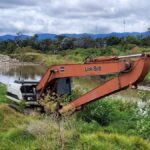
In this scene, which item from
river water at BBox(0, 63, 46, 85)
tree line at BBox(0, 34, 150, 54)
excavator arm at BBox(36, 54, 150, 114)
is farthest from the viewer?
tree line at BBox(0, 34, 150, 54)

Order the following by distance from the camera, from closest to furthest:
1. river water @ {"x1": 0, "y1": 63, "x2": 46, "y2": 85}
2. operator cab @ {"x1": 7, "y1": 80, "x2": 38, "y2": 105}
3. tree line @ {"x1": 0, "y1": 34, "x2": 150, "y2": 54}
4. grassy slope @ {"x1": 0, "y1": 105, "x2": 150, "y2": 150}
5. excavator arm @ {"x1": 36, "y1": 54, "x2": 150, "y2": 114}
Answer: grassy slope @ {"x1": 0, "y1": 105, "x2": 150, "y2": 150} → excavator arm @ {"x1": 36, "y1": 54, "x2": 150, "y2": 114} → operator cab @ {"x1": 7, "y1": 80, "x2": 38, "y2": 105} → river water @ {"x1": 0, "y1": 63, "x2": 46, "y2": 85} → tree line @ {"x1": 0, "y1": 34, "x2": 150, "y2": 54}

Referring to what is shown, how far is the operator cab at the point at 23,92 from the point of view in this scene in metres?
17.4

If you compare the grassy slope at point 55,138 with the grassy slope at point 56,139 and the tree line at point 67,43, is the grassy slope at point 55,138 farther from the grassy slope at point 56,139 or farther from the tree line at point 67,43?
the tree line at point 67,43

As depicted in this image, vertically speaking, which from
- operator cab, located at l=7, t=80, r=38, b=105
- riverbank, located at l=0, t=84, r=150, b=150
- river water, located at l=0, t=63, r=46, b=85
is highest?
operator cab, located at l=7, t=80, r=38, b=105

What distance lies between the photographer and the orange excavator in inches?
560

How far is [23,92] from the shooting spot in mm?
17625

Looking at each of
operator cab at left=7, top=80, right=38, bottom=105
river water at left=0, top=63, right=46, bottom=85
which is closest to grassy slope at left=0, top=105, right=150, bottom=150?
operator cab at left=7, top=80, right=38, bottom=105

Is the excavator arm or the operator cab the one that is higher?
the excavator arm

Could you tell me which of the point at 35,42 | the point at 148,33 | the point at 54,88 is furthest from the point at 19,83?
the point at 35,42

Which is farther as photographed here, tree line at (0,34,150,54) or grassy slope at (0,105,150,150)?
tree line at (0,34,150,54)

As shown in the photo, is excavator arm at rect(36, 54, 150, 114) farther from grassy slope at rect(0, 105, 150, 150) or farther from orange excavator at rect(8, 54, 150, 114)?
grassy slope at rect(0, 105, 150, 150)

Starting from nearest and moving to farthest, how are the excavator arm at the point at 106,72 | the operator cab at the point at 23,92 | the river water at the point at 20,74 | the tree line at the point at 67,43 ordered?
1. the excavator arm at the point at 106,72
2. the operator cab at the point at 23,92
3. the river water at the point at 20,74
4. the tree line at the point at 67,43

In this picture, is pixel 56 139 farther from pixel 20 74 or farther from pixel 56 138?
pixel 20 74

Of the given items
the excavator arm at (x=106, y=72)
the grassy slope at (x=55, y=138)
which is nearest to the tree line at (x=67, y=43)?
the excavator arm at (x=106, y=72)
